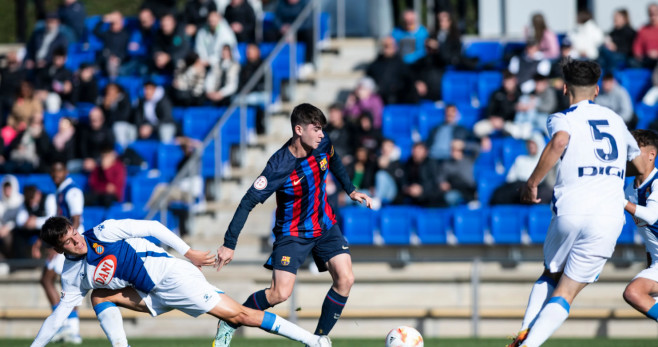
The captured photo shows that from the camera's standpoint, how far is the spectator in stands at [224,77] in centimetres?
1592

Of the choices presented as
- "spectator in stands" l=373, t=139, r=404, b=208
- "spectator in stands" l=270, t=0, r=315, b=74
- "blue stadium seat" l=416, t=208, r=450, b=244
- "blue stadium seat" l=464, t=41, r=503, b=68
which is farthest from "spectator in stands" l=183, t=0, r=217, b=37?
"blue stadium seat" l=416, t=208, r=450, b=244

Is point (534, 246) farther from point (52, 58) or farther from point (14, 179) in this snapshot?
point (52, 58)

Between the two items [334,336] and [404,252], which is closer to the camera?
[334,336]

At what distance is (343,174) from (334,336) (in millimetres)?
4791

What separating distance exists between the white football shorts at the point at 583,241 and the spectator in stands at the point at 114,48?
12.6m

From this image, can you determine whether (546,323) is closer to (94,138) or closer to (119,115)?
(94,138)

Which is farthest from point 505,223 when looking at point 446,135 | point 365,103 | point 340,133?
point 365,103

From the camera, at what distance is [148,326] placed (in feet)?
41.6

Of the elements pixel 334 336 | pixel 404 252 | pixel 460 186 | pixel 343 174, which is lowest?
pixel 334 336

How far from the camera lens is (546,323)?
6410 millimetres

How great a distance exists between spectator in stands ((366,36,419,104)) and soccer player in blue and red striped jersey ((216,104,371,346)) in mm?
7298

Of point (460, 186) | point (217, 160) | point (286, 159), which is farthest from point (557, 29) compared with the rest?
point (286, 159)

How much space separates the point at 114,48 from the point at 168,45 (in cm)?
130

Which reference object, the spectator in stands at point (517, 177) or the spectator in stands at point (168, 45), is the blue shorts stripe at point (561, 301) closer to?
the spectator in stands at point (517, 177)
